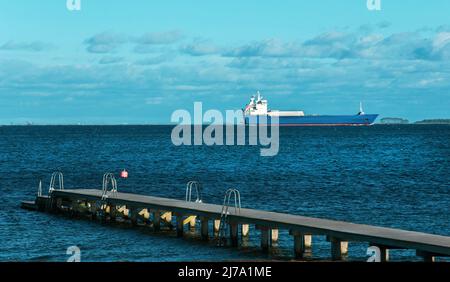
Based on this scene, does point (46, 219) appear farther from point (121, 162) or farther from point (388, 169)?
point (121, 162)

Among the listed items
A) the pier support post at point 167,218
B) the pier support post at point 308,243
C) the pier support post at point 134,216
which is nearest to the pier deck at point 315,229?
the pier support post at point 134,216

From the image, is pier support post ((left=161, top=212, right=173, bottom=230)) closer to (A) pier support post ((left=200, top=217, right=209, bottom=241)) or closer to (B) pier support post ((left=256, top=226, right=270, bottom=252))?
(A) pier support post ((left=200, top=217, right=209, bottom=241))

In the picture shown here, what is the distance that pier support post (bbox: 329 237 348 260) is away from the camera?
2241cm

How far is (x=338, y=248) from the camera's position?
73.8 ft

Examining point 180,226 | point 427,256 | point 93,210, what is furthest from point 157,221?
point 427,256

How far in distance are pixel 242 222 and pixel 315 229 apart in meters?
3.40

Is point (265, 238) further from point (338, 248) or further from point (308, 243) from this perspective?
point (338, 248)

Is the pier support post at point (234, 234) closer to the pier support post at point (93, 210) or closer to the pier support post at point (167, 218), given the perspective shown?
the pier support post at point (167, 218)

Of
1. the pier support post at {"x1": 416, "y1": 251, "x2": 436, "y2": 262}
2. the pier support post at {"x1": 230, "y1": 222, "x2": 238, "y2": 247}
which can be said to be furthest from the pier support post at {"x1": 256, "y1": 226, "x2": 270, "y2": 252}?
the pier support post at {"x1": 416, "y1": 251, "x2": 436, "y2": 262}

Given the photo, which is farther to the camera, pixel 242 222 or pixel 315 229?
pixel 242 222

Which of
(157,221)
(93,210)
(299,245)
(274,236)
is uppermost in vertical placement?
(93,210)

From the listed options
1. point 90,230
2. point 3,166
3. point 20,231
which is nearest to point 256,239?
point 90,230

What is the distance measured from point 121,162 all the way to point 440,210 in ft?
174

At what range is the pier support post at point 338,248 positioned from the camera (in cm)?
2241
